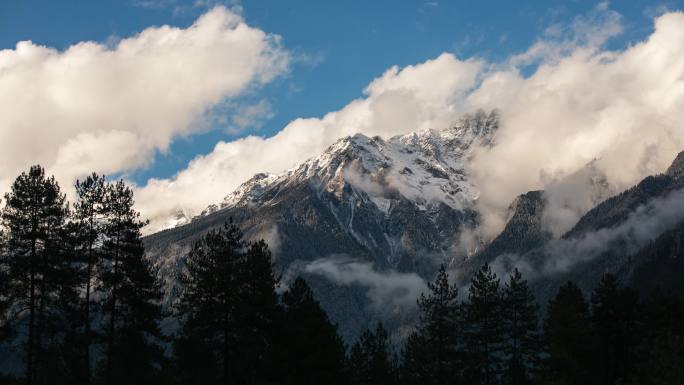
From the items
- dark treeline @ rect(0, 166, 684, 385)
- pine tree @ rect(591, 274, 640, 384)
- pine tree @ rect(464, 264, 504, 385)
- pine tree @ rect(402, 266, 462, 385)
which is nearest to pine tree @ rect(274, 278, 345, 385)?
dark treeline @ rect(0, 166, 684, 385)

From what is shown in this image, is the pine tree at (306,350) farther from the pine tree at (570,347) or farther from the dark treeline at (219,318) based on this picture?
the pine tree at (570,347)

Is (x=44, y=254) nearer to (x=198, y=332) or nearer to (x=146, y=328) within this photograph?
(x=146, y=328)

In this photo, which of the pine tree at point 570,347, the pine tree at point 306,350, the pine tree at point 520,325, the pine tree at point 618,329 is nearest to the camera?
the pine tree at point 306,350

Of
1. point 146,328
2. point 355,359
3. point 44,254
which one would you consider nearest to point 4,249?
point 44,254

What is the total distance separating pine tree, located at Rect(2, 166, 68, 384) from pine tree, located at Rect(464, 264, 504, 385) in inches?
1369

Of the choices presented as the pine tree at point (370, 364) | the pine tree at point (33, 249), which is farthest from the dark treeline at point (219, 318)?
the pine tree at point (370, 364)

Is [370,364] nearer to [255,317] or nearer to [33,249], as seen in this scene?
[255,317]

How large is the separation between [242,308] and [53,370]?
17.3 meters

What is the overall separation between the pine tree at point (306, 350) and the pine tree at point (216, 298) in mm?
3632

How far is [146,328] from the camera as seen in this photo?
4912cm

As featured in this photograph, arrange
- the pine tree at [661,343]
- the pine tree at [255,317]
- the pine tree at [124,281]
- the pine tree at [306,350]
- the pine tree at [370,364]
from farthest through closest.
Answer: the pine tree at [370,364]
the pine tree at [306,350]
the pine tree at [255,317]
the pine tree at [124,281]
the pine tree at [661,343]

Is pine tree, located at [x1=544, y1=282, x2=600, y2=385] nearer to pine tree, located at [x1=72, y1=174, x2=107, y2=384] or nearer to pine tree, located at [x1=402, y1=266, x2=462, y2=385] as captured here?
pine tree, located at [x1=402, y1=266, x2=462, y2=385]

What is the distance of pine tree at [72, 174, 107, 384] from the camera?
4469 centimetres

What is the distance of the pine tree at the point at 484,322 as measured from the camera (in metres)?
62.1
